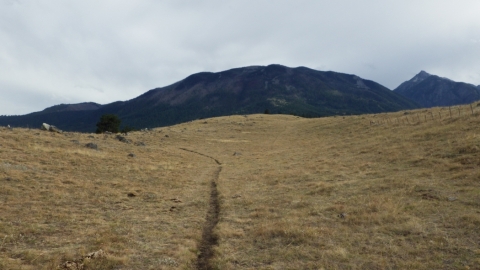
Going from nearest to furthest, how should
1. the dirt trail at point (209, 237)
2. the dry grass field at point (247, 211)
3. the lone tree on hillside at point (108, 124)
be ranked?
the dry grass field at point (247, 211), the dirt trail at point (209, 237), the lone tree on hillside at point (108, 124)

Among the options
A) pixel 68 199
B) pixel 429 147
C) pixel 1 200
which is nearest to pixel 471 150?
pixel 429 147

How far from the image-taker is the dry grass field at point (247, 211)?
10273mm

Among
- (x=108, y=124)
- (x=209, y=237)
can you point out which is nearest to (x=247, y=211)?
(x=209, y=237)

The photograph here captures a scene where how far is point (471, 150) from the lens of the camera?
2209 cm

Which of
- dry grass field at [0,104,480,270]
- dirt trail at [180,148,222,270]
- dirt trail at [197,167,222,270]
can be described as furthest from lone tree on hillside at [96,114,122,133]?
dirt trail at [197,167,222,270]

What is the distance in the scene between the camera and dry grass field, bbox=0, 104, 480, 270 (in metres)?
10.3

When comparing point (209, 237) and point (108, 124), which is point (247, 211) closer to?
point (209, 237)

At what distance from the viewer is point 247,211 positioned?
16500 mm

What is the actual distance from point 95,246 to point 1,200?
26.3 feet

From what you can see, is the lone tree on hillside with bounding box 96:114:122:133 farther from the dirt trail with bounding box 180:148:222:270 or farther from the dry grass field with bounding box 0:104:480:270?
the dirt trail with bounding box 180:148:222:270

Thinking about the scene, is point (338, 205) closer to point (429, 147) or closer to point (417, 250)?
point (417, 250)

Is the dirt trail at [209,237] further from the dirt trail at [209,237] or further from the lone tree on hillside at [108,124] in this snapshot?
the lone tree on hillside at [108,124]

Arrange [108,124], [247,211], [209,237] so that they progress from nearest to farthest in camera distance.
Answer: [209,237], [247,211], [108,124]

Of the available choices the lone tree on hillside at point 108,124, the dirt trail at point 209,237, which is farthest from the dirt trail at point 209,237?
the lone tree on hillside at point 108,124
